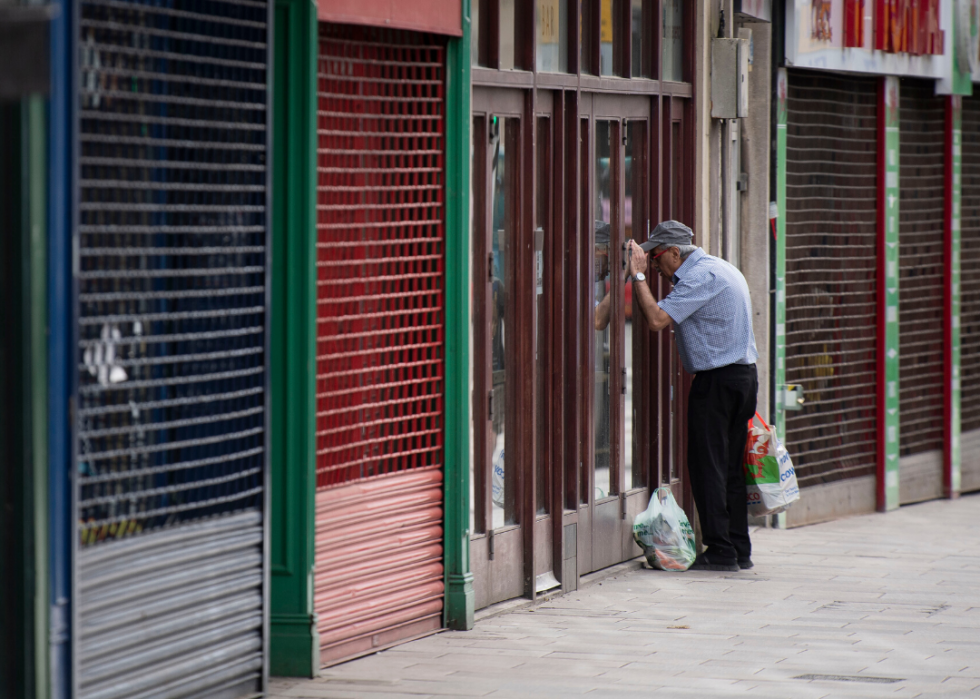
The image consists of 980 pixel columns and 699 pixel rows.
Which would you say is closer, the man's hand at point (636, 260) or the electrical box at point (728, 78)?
the man's hand at point (636, 260)

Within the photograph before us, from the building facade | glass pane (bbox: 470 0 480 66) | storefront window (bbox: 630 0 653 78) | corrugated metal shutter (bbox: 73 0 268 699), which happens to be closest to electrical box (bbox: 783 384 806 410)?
the building facade

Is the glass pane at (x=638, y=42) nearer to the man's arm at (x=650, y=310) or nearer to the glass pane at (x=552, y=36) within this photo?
the glass pane at (x=552, y=36)

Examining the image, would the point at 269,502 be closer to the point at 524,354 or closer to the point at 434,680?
the point at 434,680

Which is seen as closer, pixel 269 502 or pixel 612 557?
pixel 269 502

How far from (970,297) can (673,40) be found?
457cm

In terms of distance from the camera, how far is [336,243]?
682cm

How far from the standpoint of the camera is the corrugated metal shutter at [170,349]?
207 inches

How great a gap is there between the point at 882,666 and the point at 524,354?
2.22m

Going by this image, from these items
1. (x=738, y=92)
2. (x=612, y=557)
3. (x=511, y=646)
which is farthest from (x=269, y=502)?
(x=738, y=92)

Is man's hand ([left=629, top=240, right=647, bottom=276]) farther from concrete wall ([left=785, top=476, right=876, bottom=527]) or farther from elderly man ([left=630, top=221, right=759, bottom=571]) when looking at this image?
concrete wall ([left=785, top=476, right=876, bottom=527])

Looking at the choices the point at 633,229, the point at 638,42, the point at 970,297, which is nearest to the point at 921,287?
the point at 970,297

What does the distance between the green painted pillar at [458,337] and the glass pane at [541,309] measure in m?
0.81

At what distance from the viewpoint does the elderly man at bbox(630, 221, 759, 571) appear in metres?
8.91

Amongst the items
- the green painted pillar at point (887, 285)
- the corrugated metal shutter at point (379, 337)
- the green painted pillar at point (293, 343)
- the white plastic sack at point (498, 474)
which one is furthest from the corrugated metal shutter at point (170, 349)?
the green painted pillar at point (887, 285)
